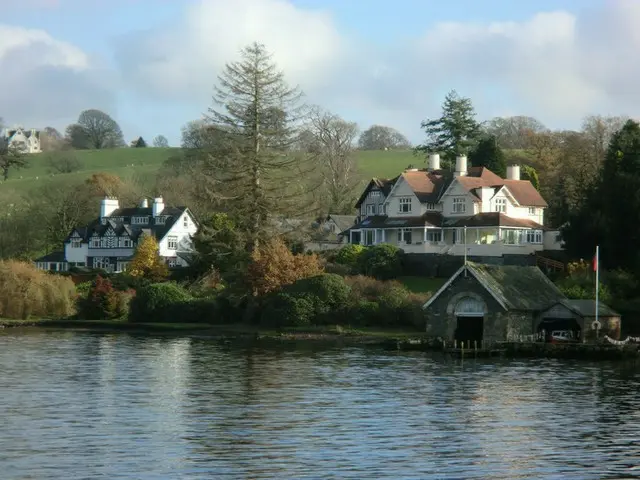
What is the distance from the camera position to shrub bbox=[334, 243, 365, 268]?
9756 centimetres

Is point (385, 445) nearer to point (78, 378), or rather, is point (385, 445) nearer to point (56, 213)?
point (78, 378)

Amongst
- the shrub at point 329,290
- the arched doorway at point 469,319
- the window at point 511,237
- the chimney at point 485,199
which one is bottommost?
the arched doorway at point 469,319

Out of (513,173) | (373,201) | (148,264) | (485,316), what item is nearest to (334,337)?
(485,316)

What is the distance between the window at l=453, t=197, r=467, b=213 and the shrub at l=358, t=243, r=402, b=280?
31.1 ft

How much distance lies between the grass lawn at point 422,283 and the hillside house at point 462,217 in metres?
5.60

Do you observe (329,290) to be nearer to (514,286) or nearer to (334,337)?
(334,337)

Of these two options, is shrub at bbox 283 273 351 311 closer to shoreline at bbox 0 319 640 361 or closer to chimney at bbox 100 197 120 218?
shoreline at bbox 0 319 640 361

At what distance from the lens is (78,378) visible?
51312 mm

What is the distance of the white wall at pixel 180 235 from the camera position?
5032 inches

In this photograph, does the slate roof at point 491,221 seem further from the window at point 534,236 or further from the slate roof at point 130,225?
the slate roof at point 130,225

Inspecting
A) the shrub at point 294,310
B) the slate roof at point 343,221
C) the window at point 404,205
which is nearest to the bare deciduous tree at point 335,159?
the slate roof at point 343,221

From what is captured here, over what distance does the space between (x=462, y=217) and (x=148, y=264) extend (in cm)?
3099

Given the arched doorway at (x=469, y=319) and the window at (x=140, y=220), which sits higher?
the window at (x=140, y=220)

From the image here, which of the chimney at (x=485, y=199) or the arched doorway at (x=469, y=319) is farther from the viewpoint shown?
the chimney at (x=485, y=199)
